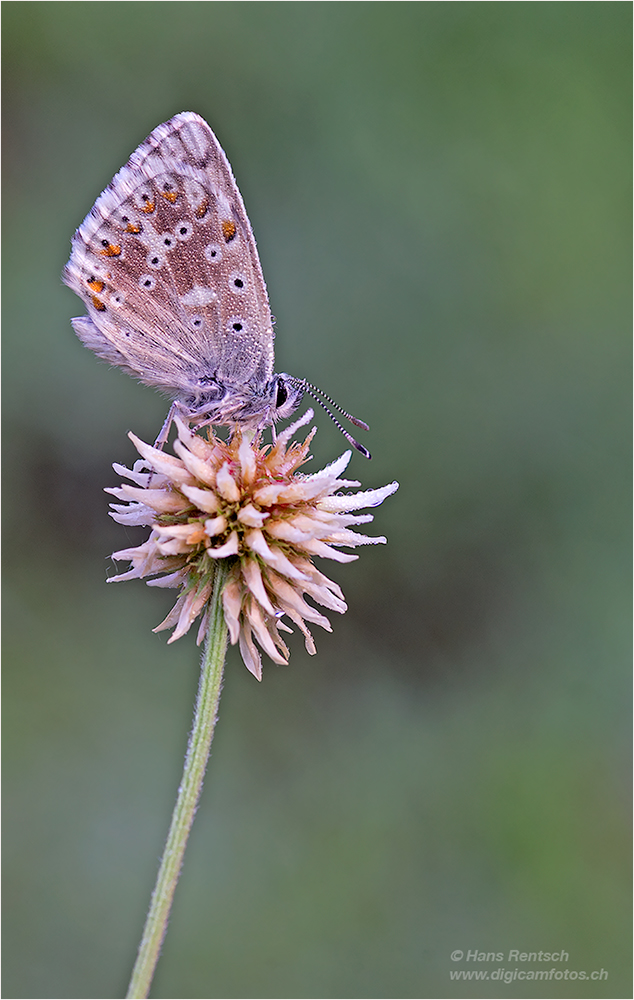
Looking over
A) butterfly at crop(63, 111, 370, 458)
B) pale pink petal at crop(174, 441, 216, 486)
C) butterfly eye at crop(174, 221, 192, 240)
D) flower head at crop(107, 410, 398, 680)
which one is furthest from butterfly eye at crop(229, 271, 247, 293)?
pale pink petal at crop(174, 441, 216, 486)

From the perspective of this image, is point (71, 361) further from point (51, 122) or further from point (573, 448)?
point (573, 448)

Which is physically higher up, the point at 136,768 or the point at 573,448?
the point at 573,448

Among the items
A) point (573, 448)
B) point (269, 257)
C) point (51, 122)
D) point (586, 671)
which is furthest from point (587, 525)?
point (51, 122)

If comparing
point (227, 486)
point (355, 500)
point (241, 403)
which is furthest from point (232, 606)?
point (241, 403)

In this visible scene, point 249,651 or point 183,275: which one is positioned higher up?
point 183,275

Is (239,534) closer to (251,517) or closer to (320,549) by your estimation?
(251,517)

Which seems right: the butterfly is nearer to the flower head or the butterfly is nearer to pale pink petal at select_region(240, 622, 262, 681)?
the flower head
